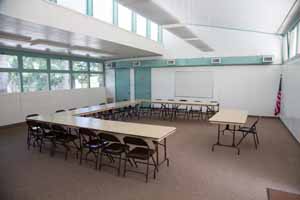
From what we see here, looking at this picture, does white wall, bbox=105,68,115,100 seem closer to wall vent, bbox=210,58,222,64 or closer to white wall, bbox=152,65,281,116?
white wall, bbox=152,65,281,116

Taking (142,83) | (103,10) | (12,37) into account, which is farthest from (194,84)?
(12,37)

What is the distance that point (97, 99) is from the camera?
1046 cm

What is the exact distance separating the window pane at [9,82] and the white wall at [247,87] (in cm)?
714

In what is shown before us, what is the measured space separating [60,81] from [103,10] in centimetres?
399

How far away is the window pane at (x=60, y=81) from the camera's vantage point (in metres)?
8.31

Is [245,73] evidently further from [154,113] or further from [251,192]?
[251,192]

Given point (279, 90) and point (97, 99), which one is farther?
point (97, 99)

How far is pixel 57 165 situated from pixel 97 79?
770 cm

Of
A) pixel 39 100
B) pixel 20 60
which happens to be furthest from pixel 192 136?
pixel 20 60

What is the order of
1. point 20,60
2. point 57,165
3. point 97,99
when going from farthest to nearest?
point 97,99 < point 20,60 < point 57,165

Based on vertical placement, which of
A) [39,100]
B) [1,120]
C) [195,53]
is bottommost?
[1,120]

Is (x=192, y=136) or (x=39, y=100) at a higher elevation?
(x=39, y=100)

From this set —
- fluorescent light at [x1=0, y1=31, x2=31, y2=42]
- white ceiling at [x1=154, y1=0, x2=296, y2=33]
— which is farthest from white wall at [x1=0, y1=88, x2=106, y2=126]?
white ceiling at [x1=154, y1=0, x2=296, y2=33]

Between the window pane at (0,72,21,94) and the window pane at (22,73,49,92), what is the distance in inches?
9.4
